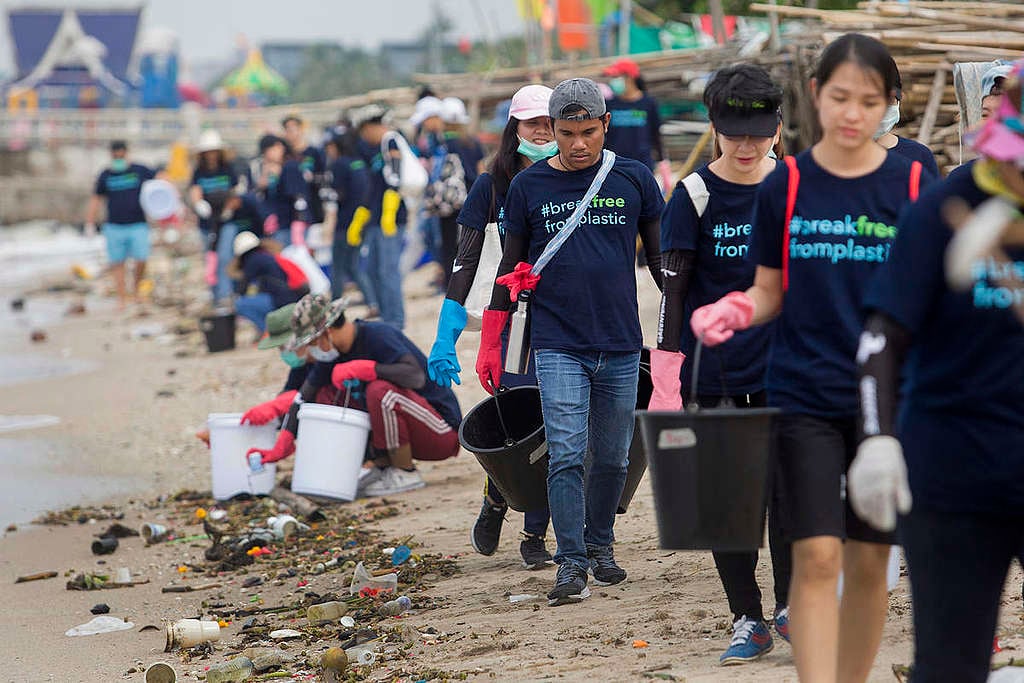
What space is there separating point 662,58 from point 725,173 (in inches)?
477

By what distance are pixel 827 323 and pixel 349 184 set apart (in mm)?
9613

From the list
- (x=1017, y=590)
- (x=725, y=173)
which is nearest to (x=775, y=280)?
(x=725, y=173)

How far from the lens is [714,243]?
455 centimetres

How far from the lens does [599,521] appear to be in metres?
5.53

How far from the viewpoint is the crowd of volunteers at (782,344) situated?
9.16 feet

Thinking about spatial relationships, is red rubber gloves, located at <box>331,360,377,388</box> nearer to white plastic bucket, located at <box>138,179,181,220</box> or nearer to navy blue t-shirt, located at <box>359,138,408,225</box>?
navy blue t-shirt, located at <box>359,138,408,225</box>

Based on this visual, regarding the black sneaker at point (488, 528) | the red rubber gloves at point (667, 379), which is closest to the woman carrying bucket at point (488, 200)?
the black sneaker at point (488, 528)

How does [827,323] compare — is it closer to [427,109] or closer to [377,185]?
[377,185]

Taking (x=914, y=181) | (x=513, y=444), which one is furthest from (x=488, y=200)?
(x=914, y=181)

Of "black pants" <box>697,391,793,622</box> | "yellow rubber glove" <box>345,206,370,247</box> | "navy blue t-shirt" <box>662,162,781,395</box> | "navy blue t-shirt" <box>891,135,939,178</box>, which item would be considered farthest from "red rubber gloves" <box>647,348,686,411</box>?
"yellow rubber glove" <box>345,206,370,247</box>

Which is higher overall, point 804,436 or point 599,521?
point 804,436

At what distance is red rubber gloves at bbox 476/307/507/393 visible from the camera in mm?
5492

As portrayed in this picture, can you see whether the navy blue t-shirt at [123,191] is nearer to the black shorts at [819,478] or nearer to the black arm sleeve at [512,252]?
the black arm sleeve at [512,252]

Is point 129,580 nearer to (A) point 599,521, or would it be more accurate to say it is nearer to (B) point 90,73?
(A) point 599,521
